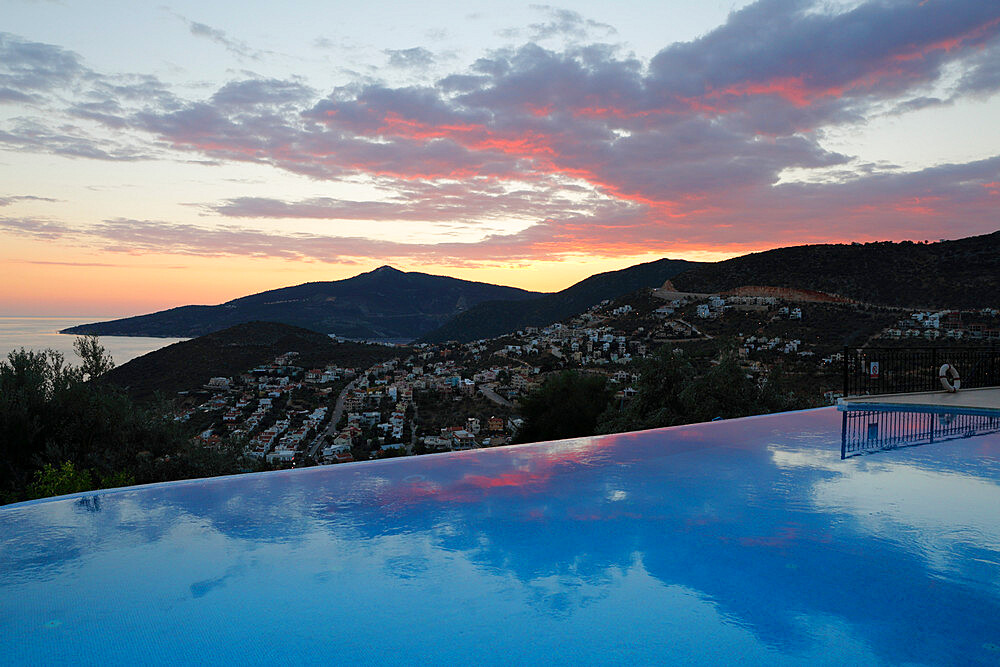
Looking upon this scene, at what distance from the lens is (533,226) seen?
30672mm

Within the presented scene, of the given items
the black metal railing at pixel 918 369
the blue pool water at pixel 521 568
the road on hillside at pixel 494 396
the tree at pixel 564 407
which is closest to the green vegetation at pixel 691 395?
the black metal railing at pixel 918 369

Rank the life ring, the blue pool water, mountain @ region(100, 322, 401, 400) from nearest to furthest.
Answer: the blue pool water < the life ring < mountain @ region(100, 322, 401, 400)

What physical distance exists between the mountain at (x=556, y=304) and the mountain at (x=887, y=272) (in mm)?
15362

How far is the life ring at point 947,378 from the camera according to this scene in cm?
959

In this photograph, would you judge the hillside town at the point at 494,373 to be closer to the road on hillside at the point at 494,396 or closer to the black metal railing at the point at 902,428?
the road on hillside at the point at 494,396

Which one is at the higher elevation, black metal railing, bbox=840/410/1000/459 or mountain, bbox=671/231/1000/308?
mountain, bbox=671/231/1000/308

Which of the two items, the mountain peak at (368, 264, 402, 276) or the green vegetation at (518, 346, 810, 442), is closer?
the green vegetation at (518, 346, 810, 442)

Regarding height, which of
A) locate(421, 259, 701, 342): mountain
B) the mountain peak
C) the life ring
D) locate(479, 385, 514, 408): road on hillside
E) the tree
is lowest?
locate(479, 385, 514, 408): road on hillside

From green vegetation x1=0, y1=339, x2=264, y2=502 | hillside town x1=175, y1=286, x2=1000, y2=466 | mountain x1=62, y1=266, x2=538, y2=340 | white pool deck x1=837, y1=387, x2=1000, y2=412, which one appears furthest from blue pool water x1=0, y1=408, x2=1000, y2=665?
mountain x1=62, y1=266, x2=538, y2=340

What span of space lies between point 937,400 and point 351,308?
7755 cm

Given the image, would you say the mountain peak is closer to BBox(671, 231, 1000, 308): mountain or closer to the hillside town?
the hillside town

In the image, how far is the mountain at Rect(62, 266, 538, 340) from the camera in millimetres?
70438

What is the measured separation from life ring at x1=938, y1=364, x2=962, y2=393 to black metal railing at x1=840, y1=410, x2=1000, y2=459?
192 cm

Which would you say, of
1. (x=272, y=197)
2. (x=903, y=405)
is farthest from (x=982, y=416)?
(x=272, y=197)
